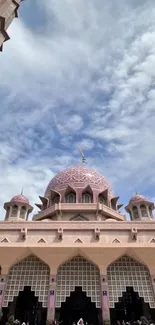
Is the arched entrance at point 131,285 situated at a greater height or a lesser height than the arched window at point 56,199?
lesser

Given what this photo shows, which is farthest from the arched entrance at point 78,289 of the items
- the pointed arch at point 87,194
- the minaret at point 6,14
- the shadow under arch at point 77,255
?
the minaret at point 6,14

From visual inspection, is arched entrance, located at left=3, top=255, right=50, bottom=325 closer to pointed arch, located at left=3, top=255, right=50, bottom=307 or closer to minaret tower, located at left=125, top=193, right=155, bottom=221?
pointed arch, located at left=3, top=255, right=50, bottom=307

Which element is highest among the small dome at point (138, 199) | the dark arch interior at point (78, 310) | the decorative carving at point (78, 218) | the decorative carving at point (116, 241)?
the small dome at point (138, 199)

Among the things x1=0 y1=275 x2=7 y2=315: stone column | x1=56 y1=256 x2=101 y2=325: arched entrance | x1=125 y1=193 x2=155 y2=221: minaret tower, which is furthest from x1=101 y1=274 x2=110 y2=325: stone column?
x1=125 y1=193 x2=155 y2=221: minaret tower

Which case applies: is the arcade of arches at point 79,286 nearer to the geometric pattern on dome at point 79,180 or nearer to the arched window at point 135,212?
the arched window at point 135,212

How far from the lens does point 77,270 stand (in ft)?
59.7

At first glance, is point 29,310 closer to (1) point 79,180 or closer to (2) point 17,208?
(2) point 17,208

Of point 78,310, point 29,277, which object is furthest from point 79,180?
point 78,310

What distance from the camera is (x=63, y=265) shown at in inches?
725

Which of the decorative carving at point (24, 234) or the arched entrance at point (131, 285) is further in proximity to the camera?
the decorative carving at point (24, 234)

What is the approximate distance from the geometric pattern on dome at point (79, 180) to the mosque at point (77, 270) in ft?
27.9

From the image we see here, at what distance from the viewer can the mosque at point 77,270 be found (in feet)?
55.8

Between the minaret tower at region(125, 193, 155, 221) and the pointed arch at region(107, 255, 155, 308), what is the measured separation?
22.7ft

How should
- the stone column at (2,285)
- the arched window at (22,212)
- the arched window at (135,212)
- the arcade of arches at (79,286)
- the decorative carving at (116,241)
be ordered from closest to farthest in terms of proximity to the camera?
the stone column at (2,285), the arcade of arches at (79,286), the decorative carving at (116,241), the arched window at (135,212), the arched window at (22,212)
